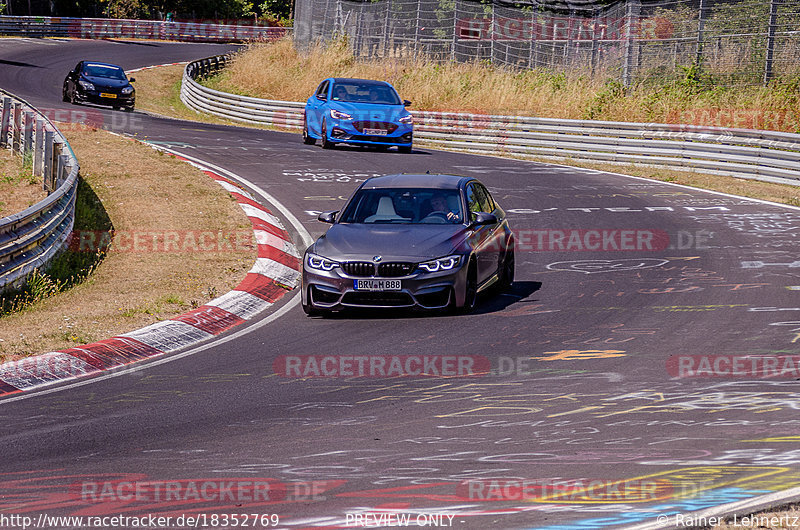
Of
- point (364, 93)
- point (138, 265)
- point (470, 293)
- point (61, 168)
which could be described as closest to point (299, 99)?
point (364, 93)

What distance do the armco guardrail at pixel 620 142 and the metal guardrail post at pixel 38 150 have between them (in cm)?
1327

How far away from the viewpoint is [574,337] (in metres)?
10.1

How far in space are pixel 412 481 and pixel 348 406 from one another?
1894 mm

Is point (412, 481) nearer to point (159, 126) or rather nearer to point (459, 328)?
point (459, 328)

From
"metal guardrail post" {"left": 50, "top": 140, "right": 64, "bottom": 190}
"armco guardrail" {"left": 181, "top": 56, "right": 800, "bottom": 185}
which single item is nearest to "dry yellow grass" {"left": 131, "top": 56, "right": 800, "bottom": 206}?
"armco guardrail" {"left": 181, "top": 56, "right": 800, "bottom": 185}

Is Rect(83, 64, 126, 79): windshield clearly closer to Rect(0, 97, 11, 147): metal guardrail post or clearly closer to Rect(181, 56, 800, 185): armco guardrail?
Rect(181, 56, 800, 185): armco guardrail

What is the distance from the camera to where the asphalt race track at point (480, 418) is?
5723mm

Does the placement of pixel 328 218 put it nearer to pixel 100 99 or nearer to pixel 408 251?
pixel 408 251

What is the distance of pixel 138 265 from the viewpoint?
14484 mm

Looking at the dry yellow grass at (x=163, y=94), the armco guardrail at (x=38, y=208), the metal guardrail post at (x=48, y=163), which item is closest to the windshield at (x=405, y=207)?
the armco guardrail at (x=38, y=208)

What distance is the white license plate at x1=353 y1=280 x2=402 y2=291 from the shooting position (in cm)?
1114

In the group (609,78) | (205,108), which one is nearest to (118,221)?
(609,78)

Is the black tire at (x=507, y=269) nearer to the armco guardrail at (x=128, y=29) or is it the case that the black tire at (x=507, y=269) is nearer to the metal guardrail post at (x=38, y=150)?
the metal guardrail post at (x=38, y=150)

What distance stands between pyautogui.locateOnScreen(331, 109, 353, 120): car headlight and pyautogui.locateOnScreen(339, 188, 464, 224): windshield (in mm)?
13987
